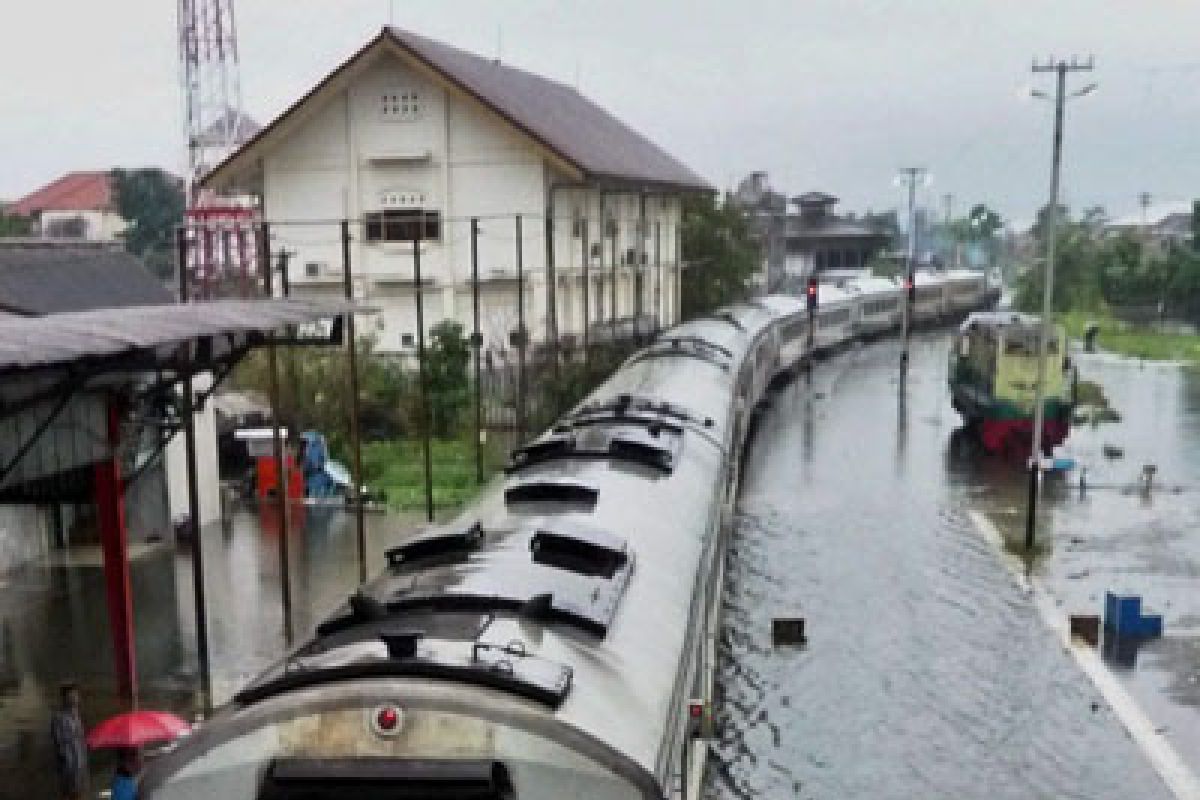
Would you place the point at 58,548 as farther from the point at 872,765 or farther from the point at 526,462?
the point at 872,765

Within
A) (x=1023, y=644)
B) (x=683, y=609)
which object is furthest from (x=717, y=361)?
(x=683, y=609)

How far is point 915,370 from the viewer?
155 feet

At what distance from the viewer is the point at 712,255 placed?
5022cm

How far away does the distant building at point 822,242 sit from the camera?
285 ft

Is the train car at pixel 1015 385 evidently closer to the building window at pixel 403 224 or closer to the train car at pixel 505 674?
the building window at pixel 403 224

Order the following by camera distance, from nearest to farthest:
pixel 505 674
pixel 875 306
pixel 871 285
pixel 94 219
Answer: pixel 505 674 → pixel 875 306 → pixel 871 285 → pixel 94 219

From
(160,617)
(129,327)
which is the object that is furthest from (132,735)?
(160,617)

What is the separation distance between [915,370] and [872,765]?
36392 millimetres

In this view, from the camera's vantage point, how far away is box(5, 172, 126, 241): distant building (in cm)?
8025

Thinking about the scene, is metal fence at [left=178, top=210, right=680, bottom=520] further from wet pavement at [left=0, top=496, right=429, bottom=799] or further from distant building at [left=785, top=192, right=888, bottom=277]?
distant building at [left=785, top=192, right=888, bottom=277]

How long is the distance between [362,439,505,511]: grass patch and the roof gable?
798 centimetres

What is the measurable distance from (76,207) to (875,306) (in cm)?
6134

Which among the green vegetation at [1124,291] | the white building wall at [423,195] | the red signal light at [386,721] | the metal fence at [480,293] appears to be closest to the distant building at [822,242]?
the green vegetation at [1124,291]

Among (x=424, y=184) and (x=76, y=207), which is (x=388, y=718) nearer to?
(x=424, y=184)
